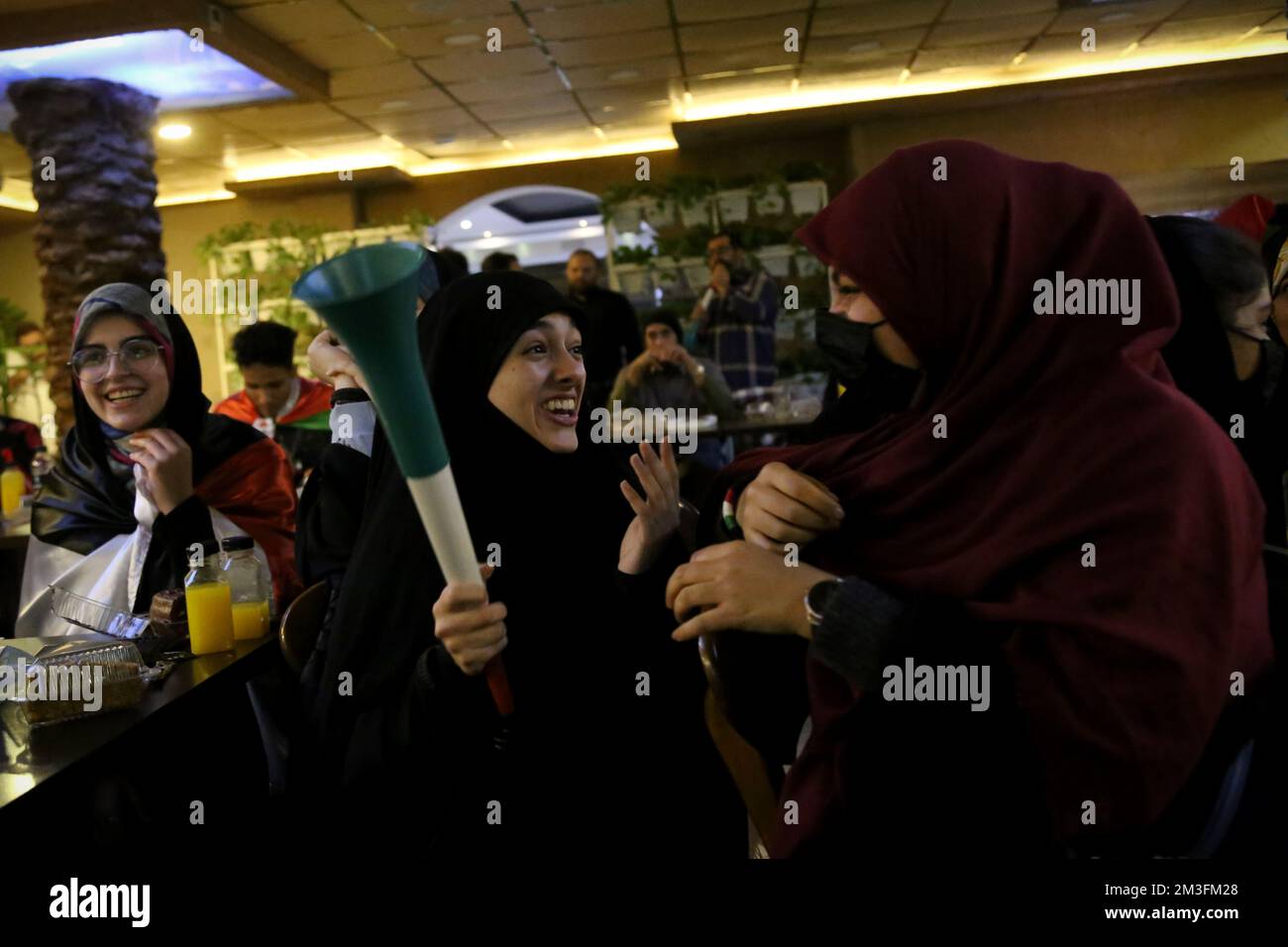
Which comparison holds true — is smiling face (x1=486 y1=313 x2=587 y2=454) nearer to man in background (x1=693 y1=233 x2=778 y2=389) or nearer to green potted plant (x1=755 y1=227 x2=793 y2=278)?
man in background (x1=693 y1=233 x2=778 y2=389)

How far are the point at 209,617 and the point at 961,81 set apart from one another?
8036mm

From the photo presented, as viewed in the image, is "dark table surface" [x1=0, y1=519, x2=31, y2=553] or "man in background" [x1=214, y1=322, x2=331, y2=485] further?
"man in background" [x1=214, y1=322, x2=331, y2=485]

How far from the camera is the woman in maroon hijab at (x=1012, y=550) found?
1081mm

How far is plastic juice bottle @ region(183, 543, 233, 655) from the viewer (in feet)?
6.25

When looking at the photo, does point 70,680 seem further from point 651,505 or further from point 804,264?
point 804,264

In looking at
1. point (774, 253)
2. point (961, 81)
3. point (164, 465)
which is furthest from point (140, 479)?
point (961, 81)

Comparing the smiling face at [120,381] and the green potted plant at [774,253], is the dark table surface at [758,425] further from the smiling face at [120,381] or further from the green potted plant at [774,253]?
the smiling face at [120,381]

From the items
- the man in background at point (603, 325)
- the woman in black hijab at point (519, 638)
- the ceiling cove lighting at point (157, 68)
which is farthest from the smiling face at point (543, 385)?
the man in background at point (603, 325)

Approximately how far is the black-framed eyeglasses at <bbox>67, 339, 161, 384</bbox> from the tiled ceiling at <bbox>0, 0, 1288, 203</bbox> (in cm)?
374

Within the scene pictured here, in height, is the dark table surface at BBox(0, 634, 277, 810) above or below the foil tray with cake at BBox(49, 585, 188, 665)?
below

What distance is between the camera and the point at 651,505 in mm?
1658

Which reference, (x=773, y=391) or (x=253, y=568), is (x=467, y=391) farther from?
(x=773, y=391)

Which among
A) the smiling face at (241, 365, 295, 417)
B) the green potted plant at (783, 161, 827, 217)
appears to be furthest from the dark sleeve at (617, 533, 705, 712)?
the green potted plant at (783, 161, 827, 217)

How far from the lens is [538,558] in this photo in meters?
1.73
